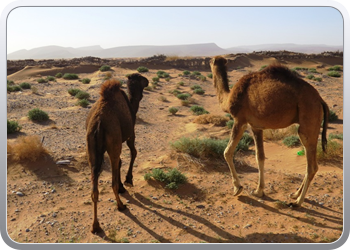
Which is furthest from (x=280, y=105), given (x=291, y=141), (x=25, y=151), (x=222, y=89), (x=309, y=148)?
(x=25, y=151)

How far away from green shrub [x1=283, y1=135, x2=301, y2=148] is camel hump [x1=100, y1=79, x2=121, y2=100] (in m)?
6.46

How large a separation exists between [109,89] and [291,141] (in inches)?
264

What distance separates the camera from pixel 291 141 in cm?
903

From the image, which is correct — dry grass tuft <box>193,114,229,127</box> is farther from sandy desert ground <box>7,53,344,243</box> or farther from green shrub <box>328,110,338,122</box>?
green shrub <box>328,110,338,122</box>

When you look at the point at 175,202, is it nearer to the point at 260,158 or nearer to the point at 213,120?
the point at 260,158

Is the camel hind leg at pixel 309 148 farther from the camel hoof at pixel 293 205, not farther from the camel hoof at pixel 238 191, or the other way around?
the camel hoof at pixel 238 191

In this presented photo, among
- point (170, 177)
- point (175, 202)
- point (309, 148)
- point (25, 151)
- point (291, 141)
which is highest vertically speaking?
point (309, 148)

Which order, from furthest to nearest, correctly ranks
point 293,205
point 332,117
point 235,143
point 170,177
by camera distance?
1. point 332,117
2. point 170,177
3. point 235,143
4. point 293,205

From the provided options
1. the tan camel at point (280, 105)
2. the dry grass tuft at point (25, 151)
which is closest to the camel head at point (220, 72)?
the tan camel at point (280, 105)

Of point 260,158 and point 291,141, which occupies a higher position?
point 260,158
